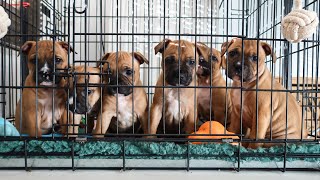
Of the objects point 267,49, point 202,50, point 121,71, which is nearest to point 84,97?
point 121,71

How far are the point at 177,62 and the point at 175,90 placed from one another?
205 millimetres

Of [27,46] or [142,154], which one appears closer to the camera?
[142,154]

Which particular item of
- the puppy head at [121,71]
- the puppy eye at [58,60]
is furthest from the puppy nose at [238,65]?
the puppy eye at [58,60]

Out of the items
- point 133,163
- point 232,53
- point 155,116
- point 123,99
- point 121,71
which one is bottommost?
point 133,163

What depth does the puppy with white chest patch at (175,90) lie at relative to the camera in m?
2.14

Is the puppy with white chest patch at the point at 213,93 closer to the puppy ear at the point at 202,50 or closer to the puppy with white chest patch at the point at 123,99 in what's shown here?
the puppy ear at the point at 202,50

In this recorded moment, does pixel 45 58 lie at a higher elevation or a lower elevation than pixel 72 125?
higher

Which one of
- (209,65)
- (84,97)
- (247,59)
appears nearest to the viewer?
(84,97)

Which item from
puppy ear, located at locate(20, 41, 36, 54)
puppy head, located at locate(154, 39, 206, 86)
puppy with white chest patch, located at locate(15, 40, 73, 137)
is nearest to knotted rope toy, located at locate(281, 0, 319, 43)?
puppy head, located at locate(154, 39, 206, 86)

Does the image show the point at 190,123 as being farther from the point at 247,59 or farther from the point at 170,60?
the point at 247,59

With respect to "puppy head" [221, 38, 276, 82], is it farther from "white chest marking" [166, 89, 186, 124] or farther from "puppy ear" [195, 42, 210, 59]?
"white chest marking" [166, 89, 186, 124]

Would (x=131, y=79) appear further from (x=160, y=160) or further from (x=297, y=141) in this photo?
(x=297, y=141)

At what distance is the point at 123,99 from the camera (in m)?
2.30

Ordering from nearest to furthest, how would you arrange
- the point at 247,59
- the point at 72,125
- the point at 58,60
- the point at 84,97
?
1. the point at 72,125
2. the point at 84,97
3. the point at 247,59
4. the point at 58,60
